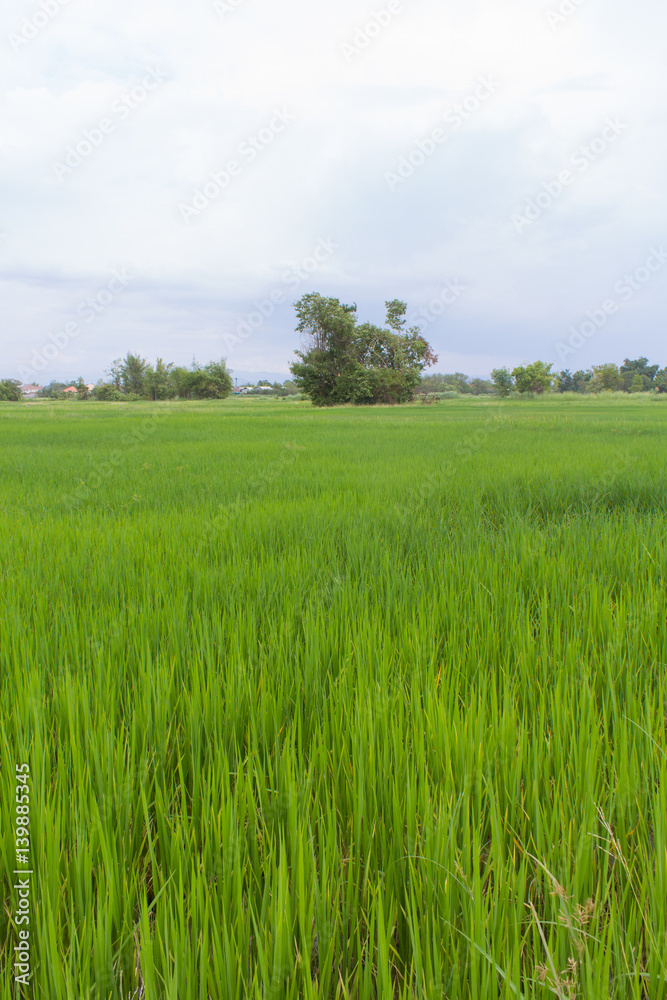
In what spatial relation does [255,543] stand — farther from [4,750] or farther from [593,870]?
[593,870]

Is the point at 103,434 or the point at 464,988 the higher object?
the point at 103,434

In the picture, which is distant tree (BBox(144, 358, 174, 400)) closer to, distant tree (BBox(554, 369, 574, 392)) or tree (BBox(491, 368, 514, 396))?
tree (BBox(491, 368, 514, 396))

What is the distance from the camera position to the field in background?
623 millimetres

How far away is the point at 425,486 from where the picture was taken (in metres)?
4.08

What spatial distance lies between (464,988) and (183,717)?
76 centimetres

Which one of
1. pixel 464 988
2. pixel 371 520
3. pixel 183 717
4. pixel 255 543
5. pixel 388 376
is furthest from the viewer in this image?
pixel 388 376

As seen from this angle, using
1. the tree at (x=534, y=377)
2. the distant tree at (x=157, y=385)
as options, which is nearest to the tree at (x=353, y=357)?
the tree at (x=534, y=377)

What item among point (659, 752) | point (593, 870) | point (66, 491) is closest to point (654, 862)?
point (593, 870)

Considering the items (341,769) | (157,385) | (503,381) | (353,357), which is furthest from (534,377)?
(341,769)

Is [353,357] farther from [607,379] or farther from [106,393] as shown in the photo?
[607,379]

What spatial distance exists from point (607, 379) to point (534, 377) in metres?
29.2

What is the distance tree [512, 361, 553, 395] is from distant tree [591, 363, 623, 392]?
2505cm

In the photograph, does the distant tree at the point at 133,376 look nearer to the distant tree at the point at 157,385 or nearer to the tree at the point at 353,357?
the distant tree at the point at 157,385

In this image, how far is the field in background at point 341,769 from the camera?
62 cm
